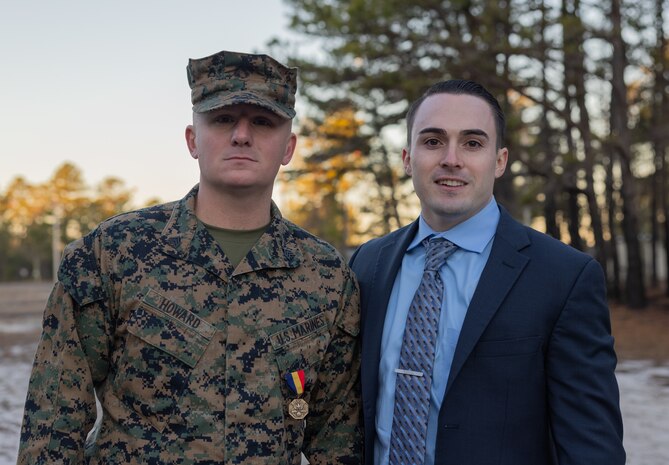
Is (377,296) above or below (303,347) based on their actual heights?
above

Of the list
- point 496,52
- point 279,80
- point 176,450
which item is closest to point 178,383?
point 176,450

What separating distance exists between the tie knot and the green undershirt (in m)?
0.63

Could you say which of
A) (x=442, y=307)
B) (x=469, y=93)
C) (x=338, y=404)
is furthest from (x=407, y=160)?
(x=338, y=404)

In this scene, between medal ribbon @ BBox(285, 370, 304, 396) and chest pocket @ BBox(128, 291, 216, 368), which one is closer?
chest pocket @ BBox(128, 291, 216, 368)

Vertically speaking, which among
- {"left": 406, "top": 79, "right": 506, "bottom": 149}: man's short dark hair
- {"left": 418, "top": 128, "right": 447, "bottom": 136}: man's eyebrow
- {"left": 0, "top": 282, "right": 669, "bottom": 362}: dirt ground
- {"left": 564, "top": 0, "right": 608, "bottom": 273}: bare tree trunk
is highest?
{"left": 564, "top": 0, "right": 608, "bottom": 273}: bare tree trunk

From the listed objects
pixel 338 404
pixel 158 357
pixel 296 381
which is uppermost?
pixel 158 357

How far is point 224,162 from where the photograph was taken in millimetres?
2639

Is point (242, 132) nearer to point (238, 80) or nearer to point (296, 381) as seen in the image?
point (238, 80)

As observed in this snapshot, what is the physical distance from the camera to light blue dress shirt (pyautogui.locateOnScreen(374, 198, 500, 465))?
268cm

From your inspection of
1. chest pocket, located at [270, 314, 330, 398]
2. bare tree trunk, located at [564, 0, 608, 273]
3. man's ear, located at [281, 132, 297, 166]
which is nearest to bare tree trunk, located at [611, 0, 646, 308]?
bare tree trunk, located at [564, 0, 608, 273]

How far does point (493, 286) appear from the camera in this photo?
2676 mm

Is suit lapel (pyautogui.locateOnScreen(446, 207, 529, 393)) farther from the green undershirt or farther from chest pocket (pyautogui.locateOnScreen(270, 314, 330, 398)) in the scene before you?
the green undershirt

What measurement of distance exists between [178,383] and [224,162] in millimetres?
754

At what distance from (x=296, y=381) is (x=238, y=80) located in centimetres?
108
